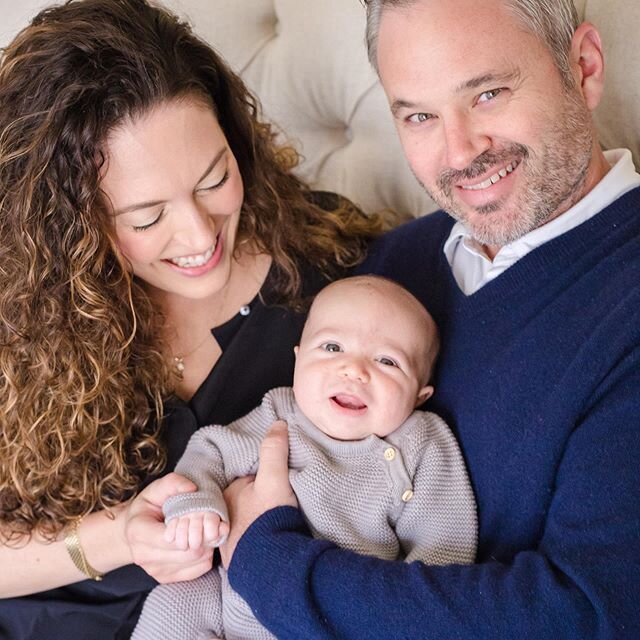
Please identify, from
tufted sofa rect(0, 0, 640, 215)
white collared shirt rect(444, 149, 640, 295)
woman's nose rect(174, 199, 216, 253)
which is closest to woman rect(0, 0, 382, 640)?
woman's nose rect(174, 199, 216, 253)

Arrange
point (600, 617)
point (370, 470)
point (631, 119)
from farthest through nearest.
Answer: point (631, 119), point (370, 470), point (600, 617)

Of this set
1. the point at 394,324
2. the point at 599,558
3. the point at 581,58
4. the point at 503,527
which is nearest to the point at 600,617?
the point at 599,558

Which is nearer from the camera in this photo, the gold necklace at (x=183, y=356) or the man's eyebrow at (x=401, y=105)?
the man's eyebrow at (x=401, y=105)

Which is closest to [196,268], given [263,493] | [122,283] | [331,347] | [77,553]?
[122,283]

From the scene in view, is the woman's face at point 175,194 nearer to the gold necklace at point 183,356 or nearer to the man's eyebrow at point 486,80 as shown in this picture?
the gold necklace at point 183,356

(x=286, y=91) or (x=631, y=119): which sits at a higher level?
(x=286, y=91)

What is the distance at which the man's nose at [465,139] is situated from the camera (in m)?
1.29

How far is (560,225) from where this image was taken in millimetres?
1339

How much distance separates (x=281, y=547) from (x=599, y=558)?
0.41 metres

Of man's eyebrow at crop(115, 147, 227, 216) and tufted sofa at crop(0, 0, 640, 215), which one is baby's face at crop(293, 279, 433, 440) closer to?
man's eyebrow at crop(115, 147, 227, 216)

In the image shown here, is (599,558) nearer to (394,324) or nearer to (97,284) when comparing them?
(394,324)

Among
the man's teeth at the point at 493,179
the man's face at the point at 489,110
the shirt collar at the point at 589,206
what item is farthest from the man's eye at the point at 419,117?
the shirt collar at the point at 589,206

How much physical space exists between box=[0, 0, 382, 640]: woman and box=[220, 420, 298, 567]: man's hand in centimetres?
7

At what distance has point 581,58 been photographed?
1350 mm
